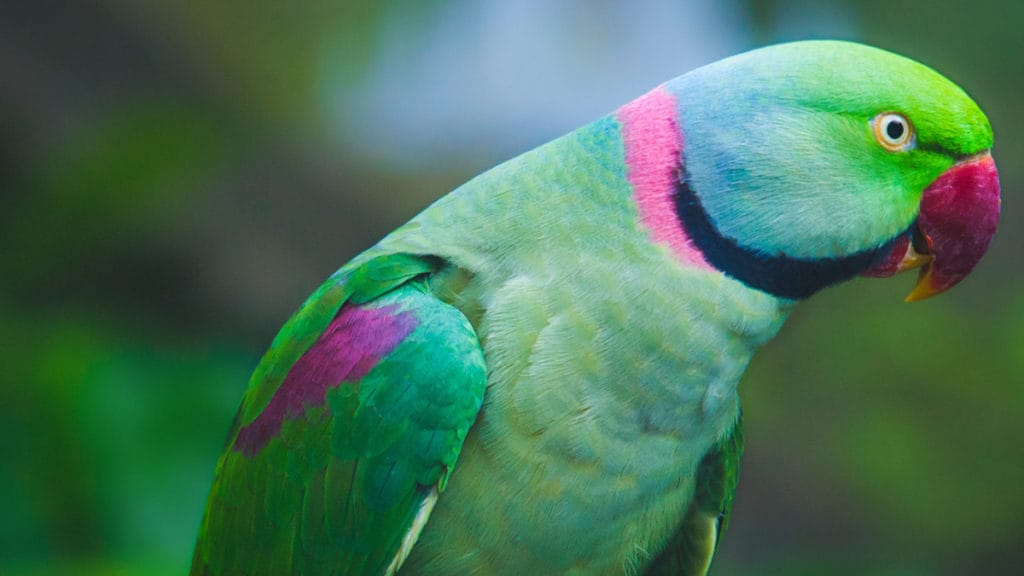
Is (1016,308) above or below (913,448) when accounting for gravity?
above

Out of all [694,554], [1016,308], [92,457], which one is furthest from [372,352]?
[1016,308]

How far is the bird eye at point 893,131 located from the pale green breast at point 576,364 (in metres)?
0.22

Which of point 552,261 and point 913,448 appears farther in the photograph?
point 913,448

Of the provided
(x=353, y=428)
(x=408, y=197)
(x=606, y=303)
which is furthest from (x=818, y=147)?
(x=408, y=197)

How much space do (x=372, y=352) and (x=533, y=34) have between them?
165cm

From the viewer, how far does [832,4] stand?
2.60 m

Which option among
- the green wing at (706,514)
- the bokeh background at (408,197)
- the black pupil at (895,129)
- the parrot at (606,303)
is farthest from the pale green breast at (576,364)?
the bokeh background at (408,197)

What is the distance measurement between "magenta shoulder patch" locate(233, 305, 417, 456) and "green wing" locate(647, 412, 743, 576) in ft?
1.45

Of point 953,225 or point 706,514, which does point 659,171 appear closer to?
point 953,225

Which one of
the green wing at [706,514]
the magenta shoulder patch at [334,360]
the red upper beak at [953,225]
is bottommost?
the green wing at [706,514]

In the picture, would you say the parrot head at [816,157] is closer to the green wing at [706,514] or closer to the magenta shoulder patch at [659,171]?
→ the magenta shoulder patch at [659,171]

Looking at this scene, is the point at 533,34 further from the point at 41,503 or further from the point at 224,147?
the point at 41,503

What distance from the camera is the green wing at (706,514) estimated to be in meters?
1.29

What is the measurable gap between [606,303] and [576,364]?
0.25ft
